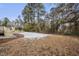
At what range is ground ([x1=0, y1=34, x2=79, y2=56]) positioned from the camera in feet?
5.76

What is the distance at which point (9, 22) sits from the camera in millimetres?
1772

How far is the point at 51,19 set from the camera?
1.79 m

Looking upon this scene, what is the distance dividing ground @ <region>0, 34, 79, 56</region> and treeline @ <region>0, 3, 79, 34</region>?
3.9 inches

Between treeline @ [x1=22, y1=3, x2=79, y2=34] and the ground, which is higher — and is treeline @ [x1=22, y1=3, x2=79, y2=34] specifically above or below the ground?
above

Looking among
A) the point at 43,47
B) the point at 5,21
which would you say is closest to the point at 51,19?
the point at 43,47

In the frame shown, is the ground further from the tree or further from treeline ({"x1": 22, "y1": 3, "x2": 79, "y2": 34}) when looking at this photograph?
the tree

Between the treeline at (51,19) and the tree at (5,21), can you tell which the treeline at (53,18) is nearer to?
the treeline at (51,19)

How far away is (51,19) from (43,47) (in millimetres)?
324

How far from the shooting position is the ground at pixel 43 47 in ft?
5.76

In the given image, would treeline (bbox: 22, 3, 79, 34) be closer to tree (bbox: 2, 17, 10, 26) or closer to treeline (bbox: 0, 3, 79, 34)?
treeline (bbox: 0, 3, 79, 34)

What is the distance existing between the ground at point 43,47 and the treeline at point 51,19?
0.10 m

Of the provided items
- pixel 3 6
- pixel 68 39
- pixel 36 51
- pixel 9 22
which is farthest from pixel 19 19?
pixel 68 39

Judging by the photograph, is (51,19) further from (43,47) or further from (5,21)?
(5,21)

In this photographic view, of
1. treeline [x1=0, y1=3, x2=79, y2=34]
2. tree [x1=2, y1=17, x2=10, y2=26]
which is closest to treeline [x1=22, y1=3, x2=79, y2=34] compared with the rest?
treeline [x1=0, y1=3, x2=79, y2=34]
